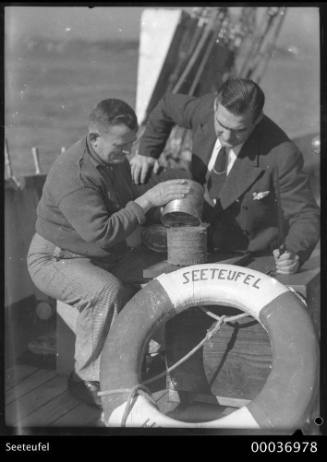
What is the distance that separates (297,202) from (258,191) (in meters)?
0.18

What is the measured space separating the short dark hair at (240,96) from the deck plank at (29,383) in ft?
4.68

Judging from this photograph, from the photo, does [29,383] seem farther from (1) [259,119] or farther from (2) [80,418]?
(1) [259,119]

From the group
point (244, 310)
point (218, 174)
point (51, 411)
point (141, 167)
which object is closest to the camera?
point (244, 310)

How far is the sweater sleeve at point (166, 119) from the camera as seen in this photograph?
297 cm

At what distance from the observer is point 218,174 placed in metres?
2.80

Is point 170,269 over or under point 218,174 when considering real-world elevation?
under

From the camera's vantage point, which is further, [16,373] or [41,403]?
[16,373]

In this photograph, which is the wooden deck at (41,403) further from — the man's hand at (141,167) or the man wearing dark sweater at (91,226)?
the man's hand at (141,167)

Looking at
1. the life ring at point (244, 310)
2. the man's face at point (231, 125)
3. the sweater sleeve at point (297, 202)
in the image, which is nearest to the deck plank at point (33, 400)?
the life ring at point (244, 310)

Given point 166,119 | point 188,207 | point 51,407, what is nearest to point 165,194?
point 188,207
